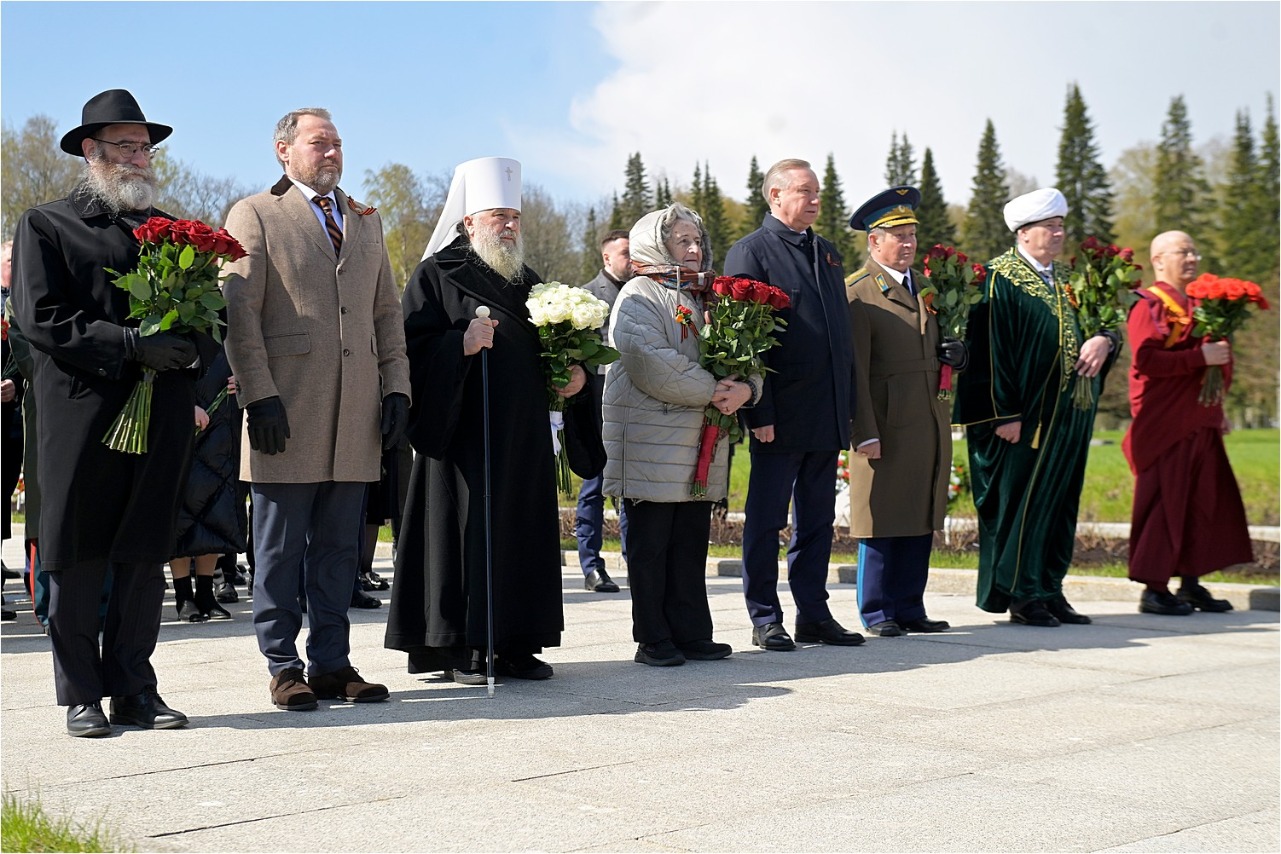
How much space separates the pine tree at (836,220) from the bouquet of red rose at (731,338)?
68.5 m

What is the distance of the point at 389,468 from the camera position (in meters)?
10.1

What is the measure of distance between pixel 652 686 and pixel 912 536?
261 cm

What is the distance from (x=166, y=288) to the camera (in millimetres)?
5535

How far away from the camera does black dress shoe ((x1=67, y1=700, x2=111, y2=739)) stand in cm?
554

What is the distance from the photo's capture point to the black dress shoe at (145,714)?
5715 millimetres

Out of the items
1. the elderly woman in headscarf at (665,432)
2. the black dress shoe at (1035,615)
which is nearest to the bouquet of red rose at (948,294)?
the black dress shoe at (1035,615)

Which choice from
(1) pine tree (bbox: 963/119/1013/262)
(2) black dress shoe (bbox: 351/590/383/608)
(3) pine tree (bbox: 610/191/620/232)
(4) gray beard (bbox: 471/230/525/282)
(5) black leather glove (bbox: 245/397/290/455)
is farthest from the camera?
(1) pine tree (bbox: 963/119/1013/262)

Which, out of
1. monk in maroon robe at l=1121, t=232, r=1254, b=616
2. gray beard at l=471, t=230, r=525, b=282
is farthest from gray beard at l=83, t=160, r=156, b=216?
monk in maroon robe at l=1121, t=232, r=1254, b=616

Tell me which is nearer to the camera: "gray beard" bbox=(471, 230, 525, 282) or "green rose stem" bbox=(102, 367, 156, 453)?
"green rose stem" bbox=(102, 367, 156, 453)

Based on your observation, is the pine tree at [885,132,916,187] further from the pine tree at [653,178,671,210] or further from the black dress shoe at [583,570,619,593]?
the black dress shoe at [583,570,619,593]

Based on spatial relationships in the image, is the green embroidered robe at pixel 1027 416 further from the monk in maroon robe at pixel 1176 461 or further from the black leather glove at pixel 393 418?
the black leather glove at pixel 393 418

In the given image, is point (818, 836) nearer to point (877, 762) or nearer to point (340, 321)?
point (877, 762)

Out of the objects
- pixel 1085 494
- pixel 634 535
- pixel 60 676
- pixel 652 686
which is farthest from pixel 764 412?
pixel 1085 494

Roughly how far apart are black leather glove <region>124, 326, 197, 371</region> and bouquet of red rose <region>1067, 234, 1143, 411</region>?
19.3 feet
